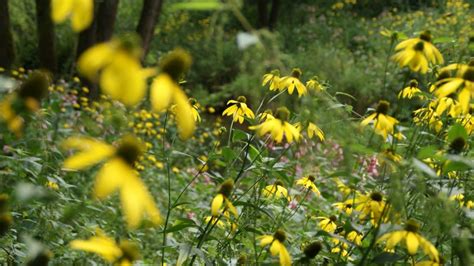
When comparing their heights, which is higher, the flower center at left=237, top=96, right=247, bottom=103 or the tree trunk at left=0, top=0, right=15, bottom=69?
the flower center at left=237, top=96, right=247, bottom=103

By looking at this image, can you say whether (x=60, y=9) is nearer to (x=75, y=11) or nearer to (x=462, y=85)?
(x=75, y=11)

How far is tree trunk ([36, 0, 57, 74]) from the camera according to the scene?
4.21 metres

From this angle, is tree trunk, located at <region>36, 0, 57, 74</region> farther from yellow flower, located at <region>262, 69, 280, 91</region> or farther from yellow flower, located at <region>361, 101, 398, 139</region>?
yellow flower, located at <region>361, 101, 398, 139</region>

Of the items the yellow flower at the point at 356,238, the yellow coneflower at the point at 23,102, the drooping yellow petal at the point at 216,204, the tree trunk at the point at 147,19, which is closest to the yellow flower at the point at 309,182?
the yellow flower at the point at 356,238

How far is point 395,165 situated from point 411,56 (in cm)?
19

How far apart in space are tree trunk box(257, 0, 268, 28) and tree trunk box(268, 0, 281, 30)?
0.26ft

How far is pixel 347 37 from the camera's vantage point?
7898 mm

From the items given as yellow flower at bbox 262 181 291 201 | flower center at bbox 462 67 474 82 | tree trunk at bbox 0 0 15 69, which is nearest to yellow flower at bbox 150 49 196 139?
flower center at bbox 462 67 474 82

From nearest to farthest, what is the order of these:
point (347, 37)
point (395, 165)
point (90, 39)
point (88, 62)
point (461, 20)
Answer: point (88, 62)
point (395, 165)
point (90, 39)
point (461, 20)
point (347, 37)

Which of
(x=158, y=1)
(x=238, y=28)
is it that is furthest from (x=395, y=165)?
(x=238, y=28)

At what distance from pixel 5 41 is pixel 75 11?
12.6ft

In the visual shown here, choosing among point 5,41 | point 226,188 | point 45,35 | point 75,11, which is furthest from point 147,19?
point 75,11

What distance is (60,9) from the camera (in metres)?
0.63

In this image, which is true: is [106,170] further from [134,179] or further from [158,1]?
[158,1]
